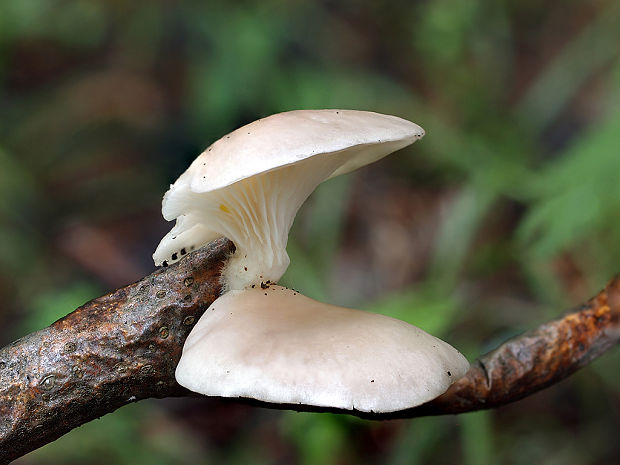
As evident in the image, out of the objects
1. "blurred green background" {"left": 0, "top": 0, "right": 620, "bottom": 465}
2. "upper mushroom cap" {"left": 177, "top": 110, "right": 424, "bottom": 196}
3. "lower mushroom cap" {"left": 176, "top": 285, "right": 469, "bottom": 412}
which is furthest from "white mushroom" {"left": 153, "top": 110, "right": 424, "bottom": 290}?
"blurred green background" {"left": 0, "top": 0, "right": 620, "bottom": 465}

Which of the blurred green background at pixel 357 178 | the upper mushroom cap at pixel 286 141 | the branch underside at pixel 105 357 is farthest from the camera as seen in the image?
the blurred green background at pixel 357 178

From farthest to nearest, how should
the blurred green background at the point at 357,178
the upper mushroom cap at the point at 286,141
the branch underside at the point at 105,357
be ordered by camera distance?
1. the blurred green background at the point at 357,178
2. the branch underside at the point at 105,357
3. the upper mushroom cap at the point at 286,141

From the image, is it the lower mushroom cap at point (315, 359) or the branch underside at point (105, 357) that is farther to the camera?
the branch underside at point (105, 357)

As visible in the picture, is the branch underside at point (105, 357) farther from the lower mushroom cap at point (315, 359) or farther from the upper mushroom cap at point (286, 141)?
the upper mushroom cap at point (286, 141)

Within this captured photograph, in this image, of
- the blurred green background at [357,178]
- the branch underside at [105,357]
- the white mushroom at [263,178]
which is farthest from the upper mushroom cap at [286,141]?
the blurred green background at [357,178]

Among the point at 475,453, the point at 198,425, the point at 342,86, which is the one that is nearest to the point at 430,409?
the point at 475,453

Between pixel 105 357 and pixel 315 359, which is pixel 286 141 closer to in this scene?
pixel 315 359

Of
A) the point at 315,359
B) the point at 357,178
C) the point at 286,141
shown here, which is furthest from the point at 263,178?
the point at 357,178

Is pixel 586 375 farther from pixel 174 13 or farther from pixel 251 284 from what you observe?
pixel 174 13
